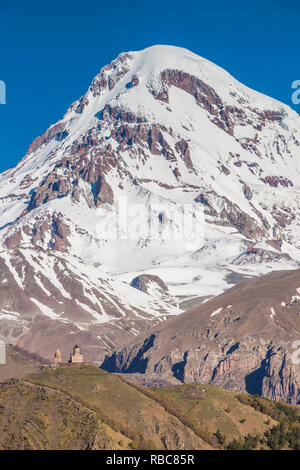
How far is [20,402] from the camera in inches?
→ 5285

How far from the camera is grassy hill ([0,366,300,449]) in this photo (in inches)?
4993

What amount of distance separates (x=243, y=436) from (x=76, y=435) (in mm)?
42584

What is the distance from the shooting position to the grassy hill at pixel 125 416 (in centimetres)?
12681

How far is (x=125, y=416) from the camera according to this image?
14812 cm
